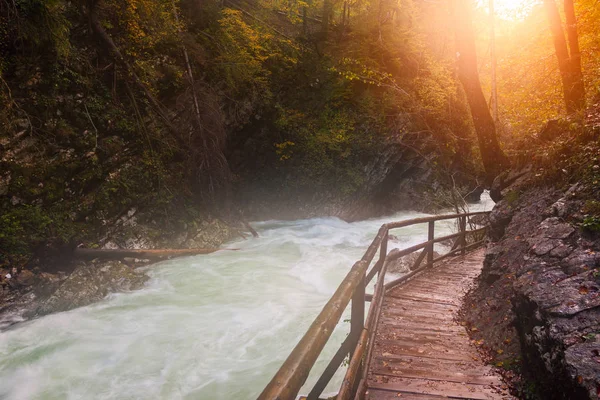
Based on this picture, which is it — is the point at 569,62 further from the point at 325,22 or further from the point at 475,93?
the point at 325,22

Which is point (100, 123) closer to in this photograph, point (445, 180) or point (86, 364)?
point (86, 364)

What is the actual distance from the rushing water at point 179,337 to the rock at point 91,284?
302mm

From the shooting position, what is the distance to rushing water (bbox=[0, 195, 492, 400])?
5.21 m

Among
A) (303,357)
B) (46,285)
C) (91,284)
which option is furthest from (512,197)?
(46,285)

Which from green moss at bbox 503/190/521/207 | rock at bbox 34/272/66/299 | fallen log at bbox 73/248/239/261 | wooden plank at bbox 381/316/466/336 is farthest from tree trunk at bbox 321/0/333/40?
wooden plank at bbox 381/316/466/336

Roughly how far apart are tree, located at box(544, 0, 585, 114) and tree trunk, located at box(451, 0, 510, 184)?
1.55m

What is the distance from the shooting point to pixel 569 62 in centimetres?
774

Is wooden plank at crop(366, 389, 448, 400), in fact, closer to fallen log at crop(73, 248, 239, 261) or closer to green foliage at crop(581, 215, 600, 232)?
green foliage at crop(581, 215, 600, 232)

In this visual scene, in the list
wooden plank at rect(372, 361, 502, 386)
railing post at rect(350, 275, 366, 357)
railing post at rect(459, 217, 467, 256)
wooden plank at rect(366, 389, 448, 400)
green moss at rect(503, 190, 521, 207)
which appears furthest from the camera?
railing post at rect(459, 217, 467, 256)

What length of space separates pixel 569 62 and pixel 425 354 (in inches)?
311

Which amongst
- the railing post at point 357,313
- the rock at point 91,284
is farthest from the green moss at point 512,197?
the rock at point 91,284

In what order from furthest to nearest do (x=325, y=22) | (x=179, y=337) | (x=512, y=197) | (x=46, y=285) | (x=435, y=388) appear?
(x=325, y=22) < (x=46, y=285) < (x=179, y=337) < (x=512, y=197) < (x=435, y=388)

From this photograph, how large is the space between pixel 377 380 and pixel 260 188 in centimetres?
1448

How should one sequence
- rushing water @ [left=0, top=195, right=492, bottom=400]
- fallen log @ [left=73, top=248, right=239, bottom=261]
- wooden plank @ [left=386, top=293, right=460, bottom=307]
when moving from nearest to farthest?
rushing water @ [left=0, top=195, right=492, bottom=400]
wooden plank @ [left=386, top=293, right=460, bottom=307]
fallen log @ [left=73, top=248, right=239, bottom=261]
